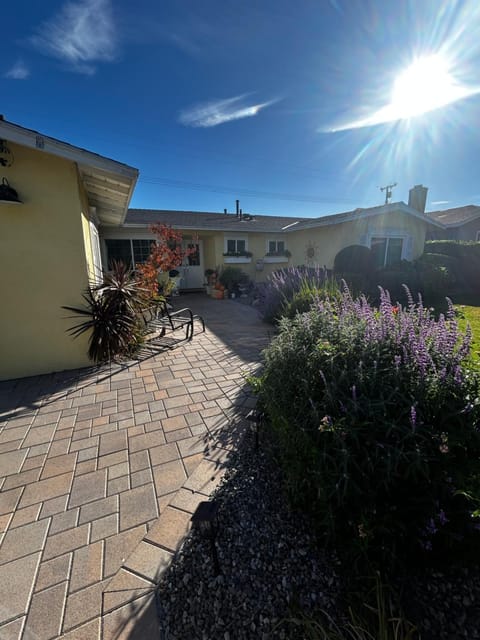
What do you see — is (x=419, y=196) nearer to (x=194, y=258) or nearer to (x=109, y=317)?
(x=194, y=258)

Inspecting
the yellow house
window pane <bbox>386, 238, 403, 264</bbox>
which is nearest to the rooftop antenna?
window pane <bbox>386, 238, 403, 264</bbox>

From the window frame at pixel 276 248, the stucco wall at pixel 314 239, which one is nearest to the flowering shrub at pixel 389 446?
the stucco wall at pixel 314 239

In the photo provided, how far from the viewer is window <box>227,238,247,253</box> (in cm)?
1183

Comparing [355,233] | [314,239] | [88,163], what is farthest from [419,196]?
[88,163]

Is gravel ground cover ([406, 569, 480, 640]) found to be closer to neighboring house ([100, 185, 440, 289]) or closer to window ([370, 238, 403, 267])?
neighboring house ([100, 185, 440, 289])

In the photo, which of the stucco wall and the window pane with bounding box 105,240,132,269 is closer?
the stucco wall

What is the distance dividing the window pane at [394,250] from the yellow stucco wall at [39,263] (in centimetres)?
1127

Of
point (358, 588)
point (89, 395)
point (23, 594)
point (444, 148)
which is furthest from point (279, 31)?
point (23, 594)

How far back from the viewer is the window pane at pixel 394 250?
10898mm

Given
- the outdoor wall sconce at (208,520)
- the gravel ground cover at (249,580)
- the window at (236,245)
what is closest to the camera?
the gravel ground cover at (249,580)

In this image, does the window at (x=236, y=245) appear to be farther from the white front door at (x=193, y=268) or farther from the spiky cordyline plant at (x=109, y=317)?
the spiky cordyline plant at (x=109, y=317)

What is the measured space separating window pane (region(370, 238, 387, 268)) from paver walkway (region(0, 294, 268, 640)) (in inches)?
360

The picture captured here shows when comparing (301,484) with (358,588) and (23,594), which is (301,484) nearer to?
(358,588)

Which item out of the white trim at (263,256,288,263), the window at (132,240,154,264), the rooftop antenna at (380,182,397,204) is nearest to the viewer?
the window at (132,240,154,264)
